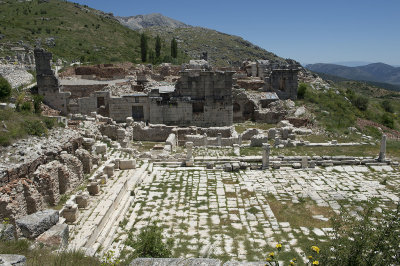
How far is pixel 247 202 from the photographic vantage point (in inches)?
444

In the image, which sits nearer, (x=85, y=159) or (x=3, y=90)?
(x=85, y=159)

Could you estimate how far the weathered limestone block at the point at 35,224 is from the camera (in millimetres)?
6883

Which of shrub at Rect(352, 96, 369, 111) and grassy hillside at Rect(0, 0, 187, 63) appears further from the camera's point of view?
grassy hillside at Rect(0, 0, 187, 63)

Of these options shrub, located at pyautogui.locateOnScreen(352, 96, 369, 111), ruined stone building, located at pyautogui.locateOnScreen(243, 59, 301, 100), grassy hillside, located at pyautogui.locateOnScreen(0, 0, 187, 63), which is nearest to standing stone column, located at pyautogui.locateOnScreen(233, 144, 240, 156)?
ruined stone building, located at pyautogui.locateOnScreen(243, 59, 301, 100)

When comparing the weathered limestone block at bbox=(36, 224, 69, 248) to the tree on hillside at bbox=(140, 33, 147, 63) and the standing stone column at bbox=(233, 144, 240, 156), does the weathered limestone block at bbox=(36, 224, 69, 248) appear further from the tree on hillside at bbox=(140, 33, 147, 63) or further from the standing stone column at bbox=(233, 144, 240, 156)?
the tree on hillside at bbox=(140, 33, 147, 63)

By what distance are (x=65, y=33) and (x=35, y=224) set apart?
185 feet

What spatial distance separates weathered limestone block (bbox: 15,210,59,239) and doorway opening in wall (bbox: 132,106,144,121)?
18.2 meters

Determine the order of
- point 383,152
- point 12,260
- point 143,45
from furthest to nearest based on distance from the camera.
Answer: point 143,45
point 383,152
point 12,260

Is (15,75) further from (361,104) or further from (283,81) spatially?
(361,104)

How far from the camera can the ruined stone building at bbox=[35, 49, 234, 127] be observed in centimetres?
2505

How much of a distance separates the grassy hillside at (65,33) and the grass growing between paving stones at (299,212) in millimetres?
36887

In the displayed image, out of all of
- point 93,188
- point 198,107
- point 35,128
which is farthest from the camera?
point 198,107

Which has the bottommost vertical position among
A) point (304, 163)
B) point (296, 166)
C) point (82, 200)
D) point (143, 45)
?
point (296, 166)

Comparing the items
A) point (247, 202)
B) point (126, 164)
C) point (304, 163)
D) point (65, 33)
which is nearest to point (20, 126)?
point (126, 164)
